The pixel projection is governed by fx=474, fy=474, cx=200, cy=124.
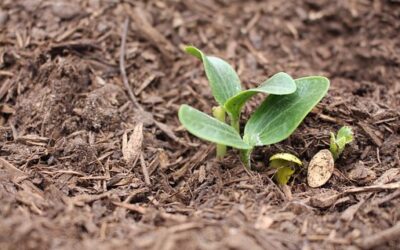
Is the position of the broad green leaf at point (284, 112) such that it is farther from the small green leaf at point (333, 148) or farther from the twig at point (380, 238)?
the twig at point (380, 238)

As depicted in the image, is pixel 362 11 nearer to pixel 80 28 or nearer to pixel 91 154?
pixel 80 28

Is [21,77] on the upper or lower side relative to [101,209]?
upper

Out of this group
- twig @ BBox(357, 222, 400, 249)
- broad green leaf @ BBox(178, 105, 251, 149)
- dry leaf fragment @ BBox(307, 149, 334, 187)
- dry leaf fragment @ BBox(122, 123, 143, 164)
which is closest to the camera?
twig @ BBox(357, 222, 400, 249)

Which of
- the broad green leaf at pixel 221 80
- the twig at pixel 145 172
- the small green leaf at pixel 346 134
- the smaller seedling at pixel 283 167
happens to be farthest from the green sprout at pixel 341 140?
the twig at pixel 145 172

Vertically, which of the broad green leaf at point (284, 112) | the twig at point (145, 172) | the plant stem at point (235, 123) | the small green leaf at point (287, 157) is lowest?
the twig at point (145, 172)

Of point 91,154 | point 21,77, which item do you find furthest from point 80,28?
point 91,154

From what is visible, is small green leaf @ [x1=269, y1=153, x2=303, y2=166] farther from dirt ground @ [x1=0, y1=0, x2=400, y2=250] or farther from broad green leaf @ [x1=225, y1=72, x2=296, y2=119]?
broad green leaf @ [x1=225, y1=72, x2=296, y2=119]

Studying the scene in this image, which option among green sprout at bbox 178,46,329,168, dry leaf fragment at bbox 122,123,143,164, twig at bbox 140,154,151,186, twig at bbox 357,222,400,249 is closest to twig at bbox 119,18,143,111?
dry leaf fragment at bbox 122,123,143,164
